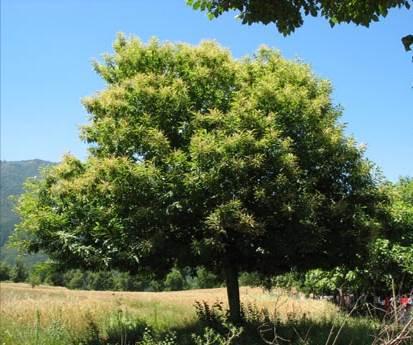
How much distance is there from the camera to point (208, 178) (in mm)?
11461

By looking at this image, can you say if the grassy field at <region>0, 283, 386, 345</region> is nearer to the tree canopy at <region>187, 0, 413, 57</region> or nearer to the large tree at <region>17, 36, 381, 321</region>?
the large tree at <region>17, 36, 381, 321</region>

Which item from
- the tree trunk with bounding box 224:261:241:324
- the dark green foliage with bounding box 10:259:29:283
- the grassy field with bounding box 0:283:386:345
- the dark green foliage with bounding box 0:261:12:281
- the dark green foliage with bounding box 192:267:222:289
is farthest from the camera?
the dark green foliage with bounding box 0:261:12:281

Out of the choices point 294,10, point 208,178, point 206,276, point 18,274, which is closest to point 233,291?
point 206,276

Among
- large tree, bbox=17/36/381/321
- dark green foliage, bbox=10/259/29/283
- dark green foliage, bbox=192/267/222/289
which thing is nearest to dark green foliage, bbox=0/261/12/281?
dark green foliage, bbox=10/259/29/283

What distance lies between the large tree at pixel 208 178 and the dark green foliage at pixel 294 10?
3676mm

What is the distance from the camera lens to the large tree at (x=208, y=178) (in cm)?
1188

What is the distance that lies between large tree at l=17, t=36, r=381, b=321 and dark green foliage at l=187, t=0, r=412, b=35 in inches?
145

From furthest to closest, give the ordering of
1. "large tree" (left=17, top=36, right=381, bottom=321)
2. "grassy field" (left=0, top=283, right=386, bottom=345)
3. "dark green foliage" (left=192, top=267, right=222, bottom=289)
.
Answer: "dark green foliage" (left=192, top=267, right=222, bottom=289), "grassy field" (left=0, top=283, right=386, bottom=345), "large tree" (left=17, top=36, right=381, bottom=321)

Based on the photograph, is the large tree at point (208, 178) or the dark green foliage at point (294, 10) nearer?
the dark green foliage at point (294, 10)

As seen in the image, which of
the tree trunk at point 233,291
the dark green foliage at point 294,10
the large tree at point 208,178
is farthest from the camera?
the tree trunk at point 233,291

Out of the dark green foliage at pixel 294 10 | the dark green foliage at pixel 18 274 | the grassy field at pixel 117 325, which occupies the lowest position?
the grassy field at pixel 117 325

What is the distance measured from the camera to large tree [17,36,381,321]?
39.0 feet

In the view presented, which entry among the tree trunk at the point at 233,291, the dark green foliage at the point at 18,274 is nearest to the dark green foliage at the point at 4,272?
the dark green foliage at the point at 18,274

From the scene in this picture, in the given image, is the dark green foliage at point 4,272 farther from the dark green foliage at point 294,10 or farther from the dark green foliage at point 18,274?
the dark green foliage at point 294,10
